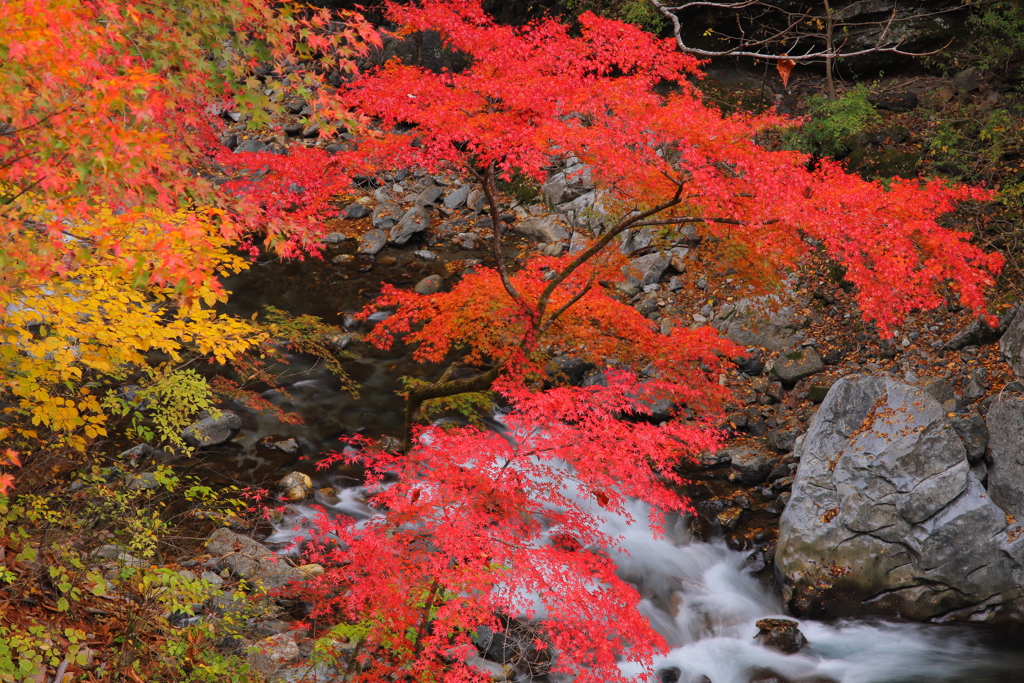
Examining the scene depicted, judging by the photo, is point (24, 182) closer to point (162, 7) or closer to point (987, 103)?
point (162, 7)

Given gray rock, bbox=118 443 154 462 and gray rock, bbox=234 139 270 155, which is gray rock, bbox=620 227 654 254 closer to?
gray rock, bbox=118 443 154 462

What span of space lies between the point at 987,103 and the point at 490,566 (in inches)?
585

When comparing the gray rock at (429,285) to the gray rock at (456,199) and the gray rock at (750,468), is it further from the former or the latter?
the gray rock at (750,468)

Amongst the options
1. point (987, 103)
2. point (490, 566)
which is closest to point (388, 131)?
point (490, 566)

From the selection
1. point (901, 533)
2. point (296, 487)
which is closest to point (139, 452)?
point (296, 487)

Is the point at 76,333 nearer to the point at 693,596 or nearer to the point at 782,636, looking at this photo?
the point at 693,596

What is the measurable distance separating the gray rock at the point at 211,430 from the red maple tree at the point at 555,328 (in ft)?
6.71

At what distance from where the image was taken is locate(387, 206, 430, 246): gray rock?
17.4 m

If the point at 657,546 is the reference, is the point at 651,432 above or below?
above

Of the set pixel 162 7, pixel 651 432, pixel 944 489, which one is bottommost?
pixel 944 489

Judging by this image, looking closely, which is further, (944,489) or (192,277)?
(944,489)

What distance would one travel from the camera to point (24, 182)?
4039 mm

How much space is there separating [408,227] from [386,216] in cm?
134

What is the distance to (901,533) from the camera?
795cm
